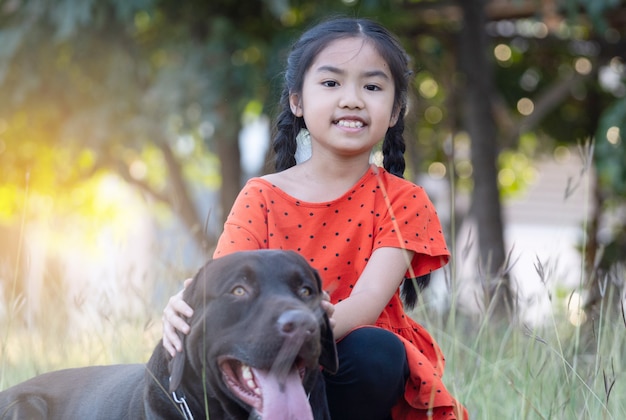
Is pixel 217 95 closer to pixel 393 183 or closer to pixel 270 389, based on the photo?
pixel 393 183

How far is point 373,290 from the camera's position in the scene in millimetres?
3008

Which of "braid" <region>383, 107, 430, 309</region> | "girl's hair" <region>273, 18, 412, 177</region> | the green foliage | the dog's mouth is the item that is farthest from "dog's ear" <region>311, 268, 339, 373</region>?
the green foliage

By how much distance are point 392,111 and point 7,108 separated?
18.6ft

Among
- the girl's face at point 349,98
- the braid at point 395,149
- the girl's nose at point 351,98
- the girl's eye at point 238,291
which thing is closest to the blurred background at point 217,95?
the braid at point 395,149

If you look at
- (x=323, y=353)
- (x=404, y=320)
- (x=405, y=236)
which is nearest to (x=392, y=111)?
(x=405, y=236)

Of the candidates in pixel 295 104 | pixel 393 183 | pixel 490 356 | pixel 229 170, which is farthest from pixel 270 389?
pixel 229 170

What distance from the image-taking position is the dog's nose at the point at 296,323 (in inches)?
95.7

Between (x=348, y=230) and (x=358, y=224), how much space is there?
0.04 metres

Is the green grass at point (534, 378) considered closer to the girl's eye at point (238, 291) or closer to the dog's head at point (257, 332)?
the dog's head at point (257, 332)

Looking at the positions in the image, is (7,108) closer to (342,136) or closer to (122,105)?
(122,105)

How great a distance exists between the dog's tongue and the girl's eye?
0.23m

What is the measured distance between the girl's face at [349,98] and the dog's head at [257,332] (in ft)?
2.11

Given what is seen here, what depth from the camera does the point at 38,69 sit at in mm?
8039

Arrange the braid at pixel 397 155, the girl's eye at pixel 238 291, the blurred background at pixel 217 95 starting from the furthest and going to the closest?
the blurred background at pixel 217 95 < the braid at pixel 397 155 < the girl's eye at pixel 238 291
